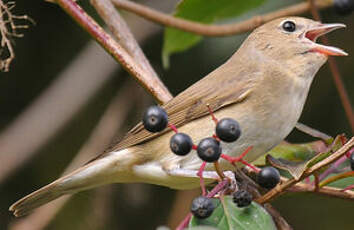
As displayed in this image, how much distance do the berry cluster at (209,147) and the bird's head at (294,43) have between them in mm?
886

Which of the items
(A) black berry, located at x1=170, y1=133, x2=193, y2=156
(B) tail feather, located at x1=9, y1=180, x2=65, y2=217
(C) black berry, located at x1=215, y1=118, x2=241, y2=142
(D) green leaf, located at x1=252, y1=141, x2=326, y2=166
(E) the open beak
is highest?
(A) black berry, located at x1=170, y1=133, x2=193, y2=156

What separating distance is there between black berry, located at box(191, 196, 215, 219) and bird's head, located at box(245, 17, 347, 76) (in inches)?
46.4

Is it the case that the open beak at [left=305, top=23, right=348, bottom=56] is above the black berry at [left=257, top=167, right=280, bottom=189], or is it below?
below

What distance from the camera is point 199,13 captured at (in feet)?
13.0

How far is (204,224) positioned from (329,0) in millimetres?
2210

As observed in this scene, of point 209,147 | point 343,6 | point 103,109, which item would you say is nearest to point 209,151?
point 209,147

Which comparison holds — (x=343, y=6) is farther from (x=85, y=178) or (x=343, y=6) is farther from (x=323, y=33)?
(x=85, y=178)

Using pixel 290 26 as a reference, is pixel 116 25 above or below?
above

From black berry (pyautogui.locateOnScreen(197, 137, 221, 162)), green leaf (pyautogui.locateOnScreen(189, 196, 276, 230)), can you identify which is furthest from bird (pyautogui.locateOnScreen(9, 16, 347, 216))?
black berry (pyautogui.locateOnScreen(197, 137, 221, 162))

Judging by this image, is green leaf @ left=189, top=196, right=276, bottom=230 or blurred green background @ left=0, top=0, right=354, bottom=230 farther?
blurred green background @ left=0, top=0, right=354, bottom=230

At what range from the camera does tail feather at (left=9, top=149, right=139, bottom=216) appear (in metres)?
3.30

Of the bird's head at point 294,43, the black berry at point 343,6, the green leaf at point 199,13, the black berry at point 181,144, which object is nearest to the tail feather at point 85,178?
the green leaf at point 199,13

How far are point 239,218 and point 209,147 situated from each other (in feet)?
0.98

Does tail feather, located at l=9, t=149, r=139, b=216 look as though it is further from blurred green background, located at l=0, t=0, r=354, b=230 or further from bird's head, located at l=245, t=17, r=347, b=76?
blurred green background, located at l=0, t=0, r=354, b=230
